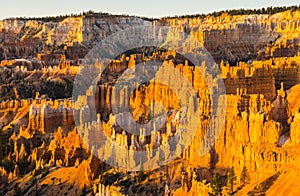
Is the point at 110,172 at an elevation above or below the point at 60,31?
below

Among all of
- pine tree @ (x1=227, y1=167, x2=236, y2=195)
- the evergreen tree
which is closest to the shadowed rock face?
the evergreen tree

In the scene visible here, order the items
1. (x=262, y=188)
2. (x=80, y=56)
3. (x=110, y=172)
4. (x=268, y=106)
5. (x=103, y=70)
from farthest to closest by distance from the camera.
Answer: (x=80, y=56)
(x=103, y=70)
(x=110, y=172)
(x=268, y=106)
(x=262, y=188)

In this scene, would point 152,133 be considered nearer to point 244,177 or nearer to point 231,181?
point 244,177

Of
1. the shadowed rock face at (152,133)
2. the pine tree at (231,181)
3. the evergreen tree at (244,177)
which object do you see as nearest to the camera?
the pine tree at (231,181)

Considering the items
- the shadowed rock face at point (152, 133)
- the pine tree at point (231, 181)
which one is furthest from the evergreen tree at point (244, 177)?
the pine tree at point (231, 181)

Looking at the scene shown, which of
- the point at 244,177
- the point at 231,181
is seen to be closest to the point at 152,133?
the point at 244,177

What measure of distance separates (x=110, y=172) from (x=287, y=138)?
1325 centimetres

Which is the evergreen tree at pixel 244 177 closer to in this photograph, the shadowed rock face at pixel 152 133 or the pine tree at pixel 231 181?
the shadowed rock face at pixel 152 133

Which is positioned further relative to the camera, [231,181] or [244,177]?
[244,177]

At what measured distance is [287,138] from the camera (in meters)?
26.2

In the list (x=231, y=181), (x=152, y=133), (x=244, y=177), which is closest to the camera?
(x=231, y=181)

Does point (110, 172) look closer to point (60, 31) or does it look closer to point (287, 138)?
point (287, 138)

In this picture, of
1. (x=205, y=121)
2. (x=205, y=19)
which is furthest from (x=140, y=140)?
(x=205, y=19)

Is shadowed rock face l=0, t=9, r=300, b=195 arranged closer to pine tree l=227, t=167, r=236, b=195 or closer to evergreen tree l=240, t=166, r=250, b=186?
evergreen tree l=240, t=166, r=250, b=186
